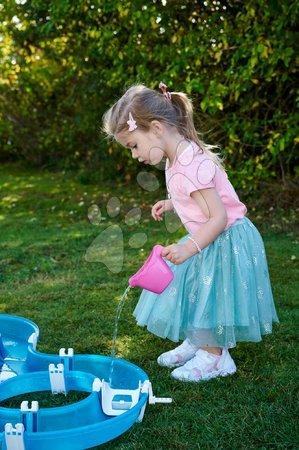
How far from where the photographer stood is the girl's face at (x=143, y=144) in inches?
88.4

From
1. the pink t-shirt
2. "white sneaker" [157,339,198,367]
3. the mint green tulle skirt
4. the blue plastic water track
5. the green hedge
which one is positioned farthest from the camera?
the green hedge

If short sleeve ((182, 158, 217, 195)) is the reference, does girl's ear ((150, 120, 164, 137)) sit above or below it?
above

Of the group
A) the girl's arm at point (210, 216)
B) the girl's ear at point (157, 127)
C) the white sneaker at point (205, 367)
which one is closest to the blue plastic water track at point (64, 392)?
the white sneaker at point (205, 367)

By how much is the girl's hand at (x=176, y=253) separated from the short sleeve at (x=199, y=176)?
0.71 feet

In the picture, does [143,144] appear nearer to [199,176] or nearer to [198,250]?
[199,176]

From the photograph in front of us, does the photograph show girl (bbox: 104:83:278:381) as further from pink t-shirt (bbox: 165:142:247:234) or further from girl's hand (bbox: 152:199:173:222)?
girl's hand (bbox: 152:199:173:222)

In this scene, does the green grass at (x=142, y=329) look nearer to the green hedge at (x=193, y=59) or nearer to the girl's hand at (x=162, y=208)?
the girl's hand at (x=162, y=208)

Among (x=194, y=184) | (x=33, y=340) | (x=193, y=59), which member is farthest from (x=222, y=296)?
(x=193, y=59)

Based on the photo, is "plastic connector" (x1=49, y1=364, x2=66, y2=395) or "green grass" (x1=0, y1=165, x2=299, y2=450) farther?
"plastic connector" (x1=49, y1=364, x2=66, y2=395)

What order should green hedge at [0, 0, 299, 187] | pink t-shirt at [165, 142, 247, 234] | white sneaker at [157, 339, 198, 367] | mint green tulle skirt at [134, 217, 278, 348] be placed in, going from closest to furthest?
1. pink t-shirt at [165, 142, 247, 234]
2. mint green tulle skirt at [134, 217, 278, 348]
3. white sneaker at [157, 339, 198, 367]
4. green hedge at [0, 0, 299, 187]

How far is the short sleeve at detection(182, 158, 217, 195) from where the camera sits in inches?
87.4

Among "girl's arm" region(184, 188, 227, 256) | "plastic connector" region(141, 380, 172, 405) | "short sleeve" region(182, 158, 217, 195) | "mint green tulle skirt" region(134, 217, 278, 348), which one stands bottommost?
"plastic connector" region(141, 380, 172, 405)

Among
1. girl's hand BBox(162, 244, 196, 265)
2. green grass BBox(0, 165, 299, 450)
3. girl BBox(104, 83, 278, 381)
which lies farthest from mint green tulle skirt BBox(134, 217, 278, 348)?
girl's hand BBox(162, 244, 196, 265)

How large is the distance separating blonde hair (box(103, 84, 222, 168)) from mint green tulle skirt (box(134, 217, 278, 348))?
0.33 m
